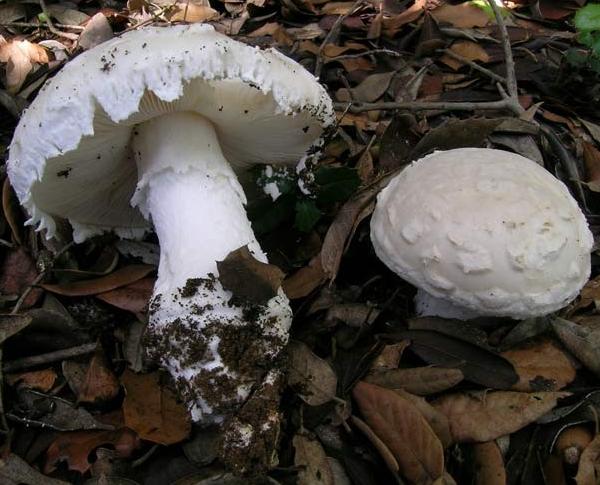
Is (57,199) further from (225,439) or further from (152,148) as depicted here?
(225,439)

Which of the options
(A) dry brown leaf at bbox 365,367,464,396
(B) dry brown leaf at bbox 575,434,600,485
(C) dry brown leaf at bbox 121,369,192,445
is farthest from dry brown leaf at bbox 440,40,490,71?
(C) dry brown leaf at bbox 121,369,192,445

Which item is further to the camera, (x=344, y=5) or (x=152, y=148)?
(x=344, y=5)

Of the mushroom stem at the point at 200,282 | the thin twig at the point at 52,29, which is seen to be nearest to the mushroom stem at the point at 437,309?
the mushroom stem at the point at 200,282

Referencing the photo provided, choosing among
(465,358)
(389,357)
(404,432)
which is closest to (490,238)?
(465,358)

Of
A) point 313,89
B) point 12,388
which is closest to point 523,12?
point 313,89

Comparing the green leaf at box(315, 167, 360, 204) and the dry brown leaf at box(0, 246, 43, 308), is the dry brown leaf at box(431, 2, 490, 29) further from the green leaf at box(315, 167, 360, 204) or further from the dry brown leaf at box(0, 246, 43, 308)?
the dry brown leaf at box(0, 246, 43, 308)

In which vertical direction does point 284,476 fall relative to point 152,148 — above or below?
below
